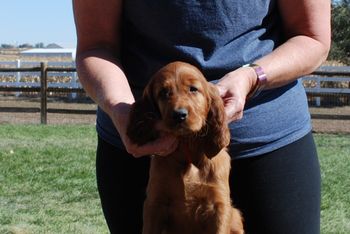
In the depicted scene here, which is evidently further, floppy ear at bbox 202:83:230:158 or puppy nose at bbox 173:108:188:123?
floppy ear at bbox 202:83:230:158

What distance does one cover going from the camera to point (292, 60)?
247cm

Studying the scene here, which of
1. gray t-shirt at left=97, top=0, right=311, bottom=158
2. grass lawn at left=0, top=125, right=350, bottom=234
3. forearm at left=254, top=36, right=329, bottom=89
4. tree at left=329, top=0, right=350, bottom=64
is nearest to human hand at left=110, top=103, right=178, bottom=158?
gray t-shirt at left=97, top=0, right=311, bottom=158

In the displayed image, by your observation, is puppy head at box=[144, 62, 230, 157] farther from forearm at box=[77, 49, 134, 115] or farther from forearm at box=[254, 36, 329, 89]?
forearm at box=[254, 36, 329, 89]

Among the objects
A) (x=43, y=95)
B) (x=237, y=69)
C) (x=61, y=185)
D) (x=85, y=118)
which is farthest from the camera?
(x=85, y=118)

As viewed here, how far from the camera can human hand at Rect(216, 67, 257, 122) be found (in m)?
2.16

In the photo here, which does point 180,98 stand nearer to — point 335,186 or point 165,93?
point 165,93

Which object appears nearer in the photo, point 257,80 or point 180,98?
point 180,98

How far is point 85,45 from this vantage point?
2.68 metres

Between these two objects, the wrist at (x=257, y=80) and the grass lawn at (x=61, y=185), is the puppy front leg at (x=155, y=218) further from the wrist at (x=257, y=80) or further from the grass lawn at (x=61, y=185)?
the grass lawn at (x=61, y=185)

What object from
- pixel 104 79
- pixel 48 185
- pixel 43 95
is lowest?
pixel 43 95

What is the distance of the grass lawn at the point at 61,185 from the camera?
7477 mm

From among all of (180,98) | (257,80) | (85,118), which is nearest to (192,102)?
(180,98)

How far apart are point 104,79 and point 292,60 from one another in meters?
0.67

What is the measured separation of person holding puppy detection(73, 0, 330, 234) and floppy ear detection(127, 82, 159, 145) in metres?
0.24
